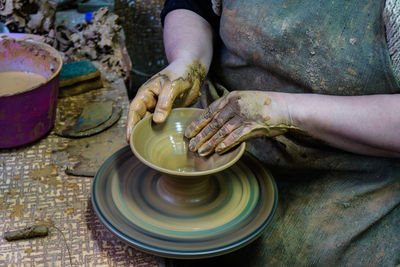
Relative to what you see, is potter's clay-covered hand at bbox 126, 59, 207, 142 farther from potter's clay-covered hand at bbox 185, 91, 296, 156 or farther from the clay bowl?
potter's clay-covered hand at bbox 185, 91, 296, 156

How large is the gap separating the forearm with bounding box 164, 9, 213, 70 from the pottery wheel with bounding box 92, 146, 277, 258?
1.67 feet

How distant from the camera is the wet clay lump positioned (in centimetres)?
180

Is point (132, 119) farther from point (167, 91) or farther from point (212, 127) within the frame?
point (212, 127)

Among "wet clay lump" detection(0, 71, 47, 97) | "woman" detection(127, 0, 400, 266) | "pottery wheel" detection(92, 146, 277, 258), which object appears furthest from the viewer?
"wet clay lump" detection(0, 71, 47, 97)

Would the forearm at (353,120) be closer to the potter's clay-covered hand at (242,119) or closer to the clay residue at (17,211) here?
the potter's clay-covered hand at (242,119)

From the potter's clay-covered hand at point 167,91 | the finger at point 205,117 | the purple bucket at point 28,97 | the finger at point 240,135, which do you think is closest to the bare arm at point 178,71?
the potter's clay-covered hand at point 167,91

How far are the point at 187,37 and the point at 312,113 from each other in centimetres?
75

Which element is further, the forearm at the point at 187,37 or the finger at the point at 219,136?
the forearm at the point at 187,37

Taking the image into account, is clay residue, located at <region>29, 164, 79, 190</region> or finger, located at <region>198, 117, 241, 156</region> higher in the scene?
finger, located at <region>198, 117, 241, 156</region>

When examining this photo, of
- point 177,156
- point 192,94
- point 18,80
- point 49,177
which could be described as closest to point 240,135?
point 177,156

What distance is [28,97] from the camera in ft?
5.21

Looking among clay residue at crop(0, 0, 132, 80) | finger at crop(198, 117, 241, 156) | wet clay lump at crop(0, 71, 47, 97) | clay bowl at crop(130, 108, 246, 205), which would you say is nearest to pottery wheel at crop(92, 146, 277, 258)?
clay bowl at crop(130, 108, 246, 205)

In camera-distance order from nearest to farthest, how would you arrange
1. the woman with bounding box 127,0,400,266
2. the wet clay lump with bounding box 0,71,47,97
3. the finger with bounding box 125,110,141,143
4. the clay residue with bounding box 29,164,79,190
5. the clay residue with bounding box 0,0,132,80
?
the woman with bounding box 127,0,400,266 → the finger with bounding box 125,110,141,143 → the clay residue with bounding box 29,164,79,190 → the wet clay lump with bounding box 0,71,47,97 → the clay residue with bounding box 0,0,132,80

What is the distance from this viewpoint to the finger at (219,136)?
4.49ft
